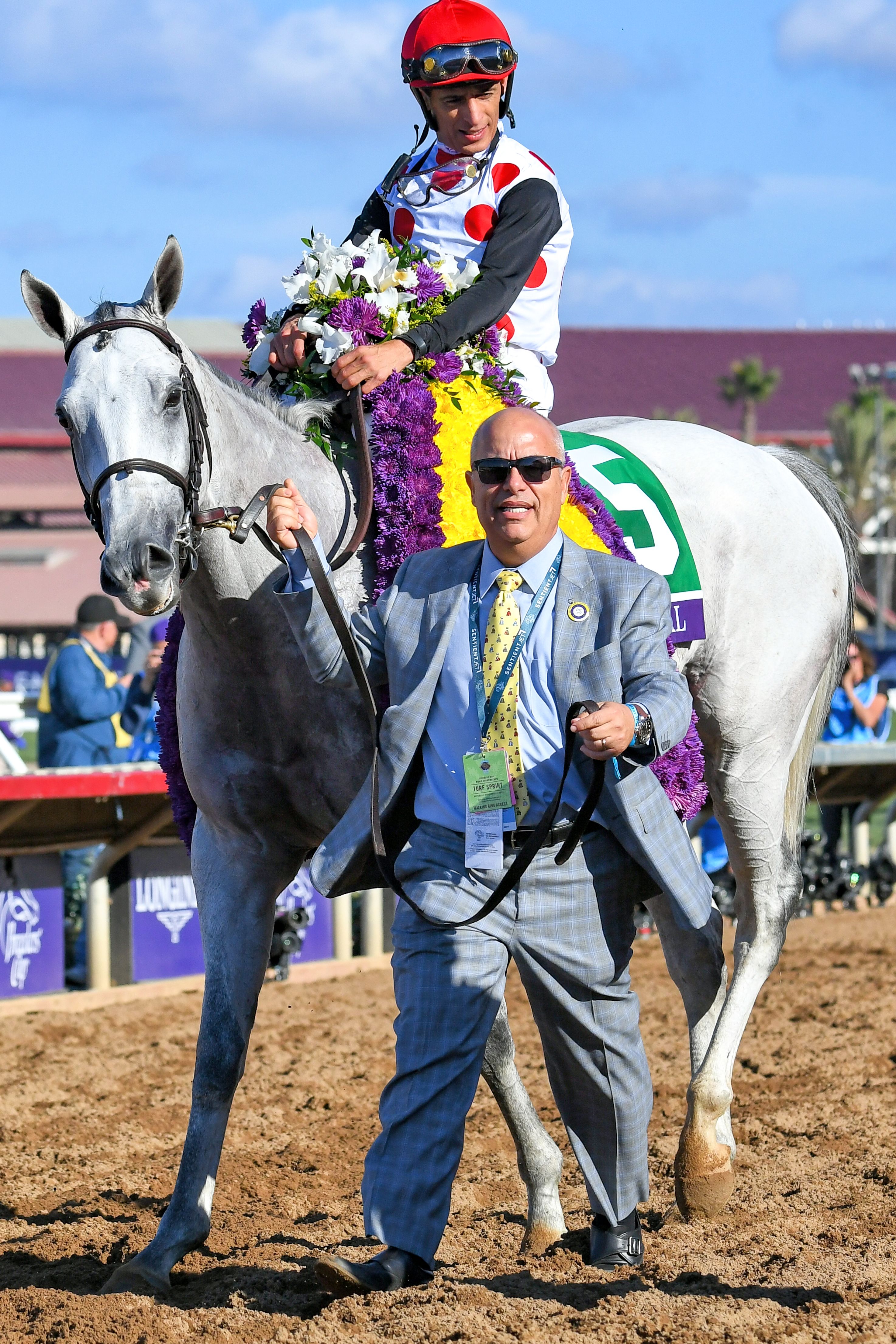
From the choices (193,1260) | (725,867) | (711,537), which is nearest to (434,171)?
(711,537)

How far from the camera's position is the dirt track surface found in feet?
10.5

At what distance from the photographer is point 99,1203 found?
4574mm

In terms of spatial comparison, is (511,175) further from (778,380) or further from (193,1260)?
(778,380)

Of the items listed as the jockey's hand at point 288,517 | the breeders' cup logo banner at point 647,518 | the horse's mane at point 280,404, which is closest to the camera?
the jockey's hand at point 288,517

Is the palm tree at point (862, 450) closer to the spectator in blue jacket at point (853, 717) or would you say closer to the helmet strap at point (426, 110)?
the spectator in blue jacket at point (853, 717)

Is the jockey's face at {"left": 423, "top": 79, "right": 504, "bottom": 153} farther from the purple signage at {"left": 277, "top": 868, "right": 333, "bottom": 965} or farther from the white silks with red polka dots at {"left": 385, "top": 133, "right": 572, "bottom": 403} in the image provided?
the purple signage at {"left": 277, "top": 868, "right": 333, "bottom": 965}

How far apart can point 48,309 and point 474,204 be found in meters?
1.29

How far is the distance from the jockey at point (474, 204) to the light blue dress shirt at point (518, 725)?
93cm

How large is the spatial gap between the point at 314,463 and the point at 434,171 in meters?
0.97

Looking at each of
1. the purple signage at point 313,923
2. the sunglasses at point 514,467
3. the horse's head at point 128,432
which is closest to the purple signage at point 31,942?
the purple signage at point 313,923

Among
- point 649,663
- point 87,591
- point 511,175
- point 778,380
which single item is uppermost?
point 778,380

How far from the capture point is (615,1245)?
137 inches

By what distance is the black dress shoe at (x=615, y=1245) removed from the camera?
3.48m

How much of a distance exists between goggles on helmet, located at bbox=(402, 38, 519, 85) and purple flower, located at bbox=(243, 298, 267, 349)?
74 centimetres
